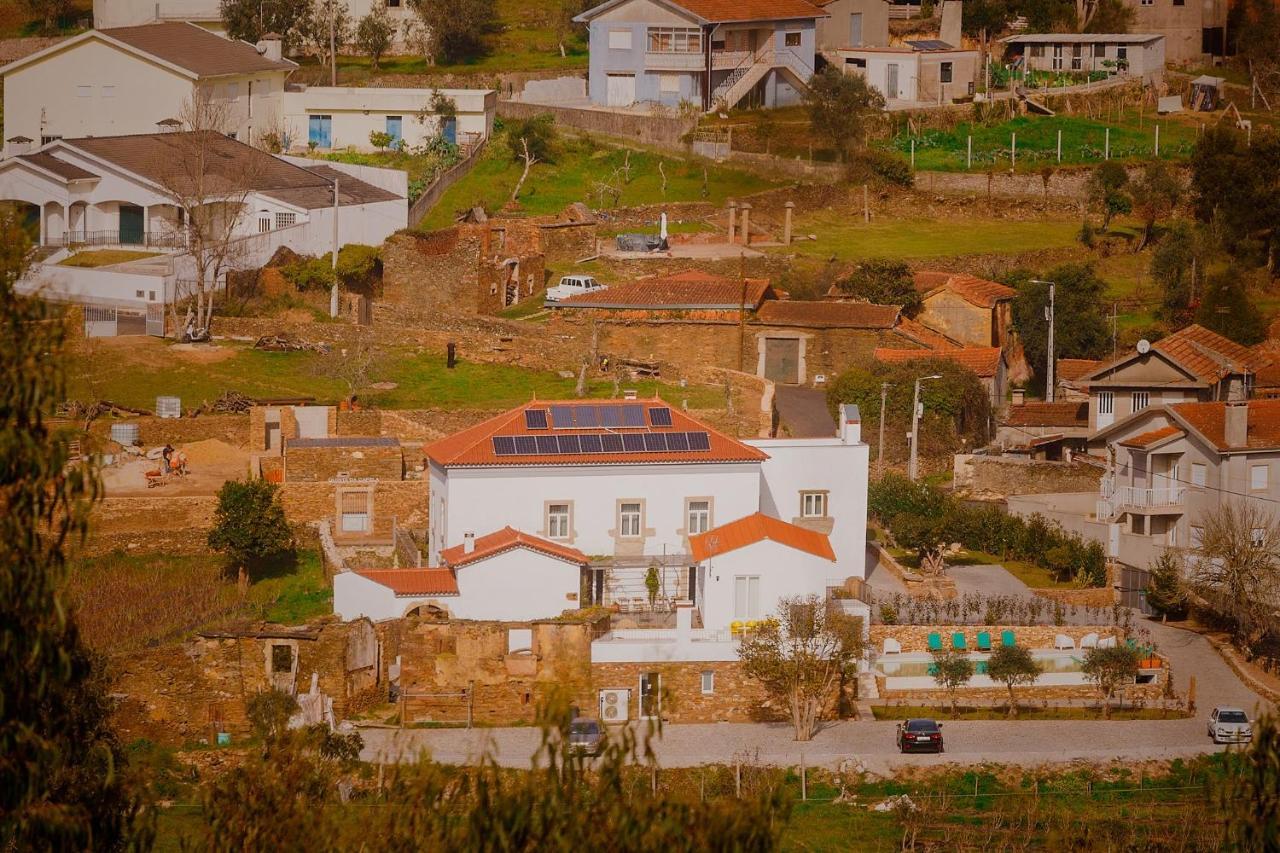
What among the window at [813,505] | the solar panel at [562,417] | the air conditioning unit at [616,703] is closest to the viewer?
the air conditioning unit at [616,703]

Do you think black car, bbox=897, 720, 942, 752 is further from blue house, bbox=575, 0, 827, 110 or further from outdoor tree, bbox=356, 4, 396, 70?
outdoor tree, bbox=356, 4, 396, 70

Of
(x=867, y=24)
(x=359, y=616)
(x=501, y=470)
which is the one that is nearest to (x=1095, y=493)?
(x=501, y=470)

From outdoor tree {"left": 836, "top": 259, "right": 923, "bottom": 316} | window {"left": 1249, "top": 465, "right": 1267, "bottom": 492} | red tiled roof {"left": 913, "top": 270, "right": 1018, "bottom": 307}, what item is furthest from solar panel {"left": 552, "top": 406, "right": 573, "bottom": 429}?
red tiled roof {"left": 913, "top": 270, "right": 1018, "bottom": 307}

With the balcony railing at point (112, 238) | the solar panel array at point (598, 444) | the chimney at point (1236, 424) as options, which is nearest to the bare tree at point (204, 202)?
the balcony railing at point (112, 238)

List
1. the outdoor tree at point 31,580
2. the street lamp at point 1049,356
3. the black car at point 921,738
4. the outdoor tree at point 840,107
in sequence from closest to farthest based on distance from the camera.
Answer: the outdoor tree at point 31,580, the black car at point 921,738, the street lamp at point 1049,356, the outdoor tree at point 840,107

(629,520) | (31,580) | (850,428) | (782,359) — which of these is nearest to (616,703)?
(629,520)

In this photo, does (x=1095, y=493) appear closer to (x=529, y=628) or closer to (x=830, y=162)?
(x=529, y=628)

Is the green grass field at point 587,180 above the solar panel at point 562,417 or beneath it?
above

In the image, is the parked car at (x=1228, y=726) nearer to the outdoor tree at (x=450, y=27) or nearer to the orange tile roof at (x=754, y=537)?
the orange tile roof at (x=754, y=537)
